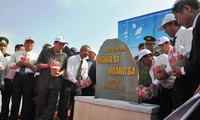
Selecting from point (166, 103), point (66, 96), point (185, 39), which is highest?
point (185, 39)

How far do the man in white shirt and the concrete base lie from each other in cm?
124

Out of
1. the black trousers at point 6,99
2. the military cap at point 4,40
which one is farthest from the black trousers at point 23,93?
the military cap at point 4,40

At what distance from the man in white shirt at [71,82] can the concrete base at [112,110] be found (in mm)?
1241

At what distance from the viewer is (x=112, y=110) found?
2.96 metres

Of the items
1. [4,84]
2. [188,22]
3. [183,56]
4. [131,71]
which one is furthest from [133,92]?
[4,84]

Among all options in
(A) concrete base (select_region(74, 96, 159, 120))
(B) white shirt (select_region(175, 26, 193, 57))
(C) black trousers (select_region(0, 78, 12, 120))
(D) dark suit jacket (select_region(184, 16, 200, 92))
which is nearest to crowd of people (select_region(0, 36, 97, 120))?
(C) black trousers (select_region(0, 78, 12, 120))

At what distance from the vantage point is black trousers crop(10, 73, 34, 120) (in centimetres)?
492

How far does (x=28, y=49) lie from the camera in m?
5.25

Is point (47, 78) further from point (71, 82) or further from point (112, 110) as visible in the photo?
point (112, 110)

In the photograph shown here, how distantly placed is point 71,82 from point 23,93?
106 cm

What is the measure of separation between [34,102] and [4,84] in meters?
1.04

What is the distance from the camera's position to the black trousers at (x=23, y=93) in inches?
194

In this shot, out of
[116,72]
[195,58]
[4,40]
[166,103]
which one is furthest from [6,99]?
[195,58]

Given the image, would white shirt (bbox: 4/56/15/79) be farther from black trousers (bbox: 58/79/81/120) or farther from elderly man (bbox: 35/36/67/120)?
black trousers (bbox: 58/79/81/120)
